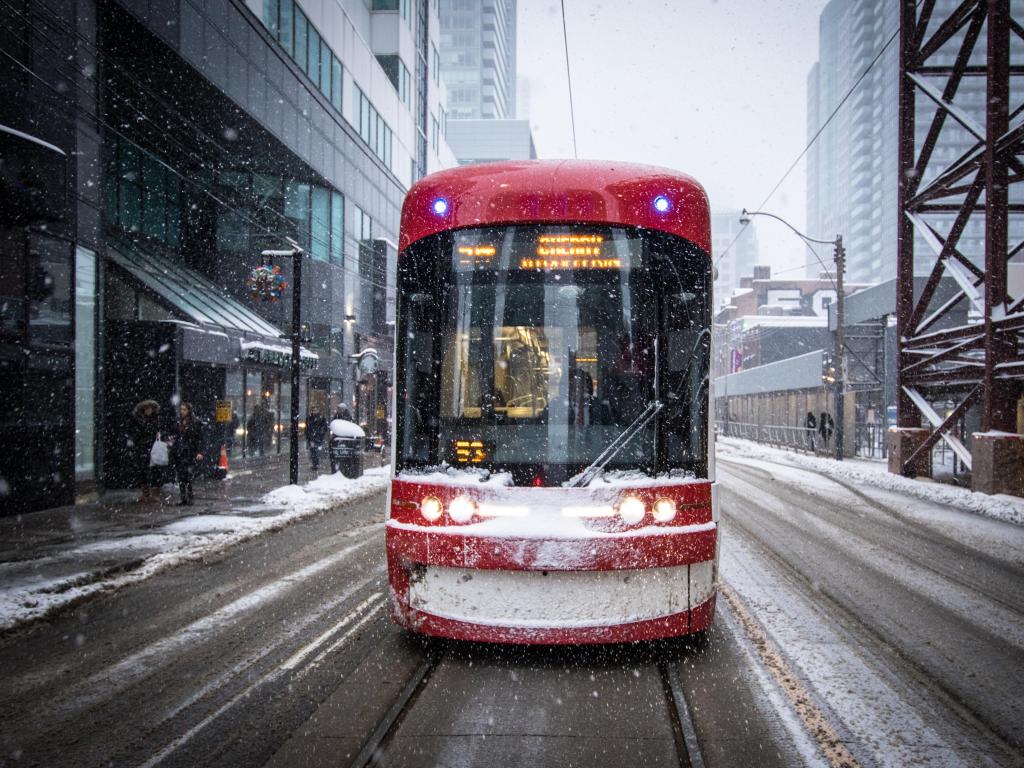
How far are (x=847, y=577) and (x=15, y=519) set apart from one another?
37.5 ft

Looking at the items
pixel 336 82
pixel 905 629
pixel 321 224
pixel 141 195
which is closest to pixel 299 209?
pixel 321 224

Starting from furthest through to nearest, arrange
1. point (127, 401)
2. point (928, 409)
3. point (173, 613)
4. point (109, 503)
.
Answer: point (928, 409)
point (127, 401)
point (109, 503)
point (173, 613)

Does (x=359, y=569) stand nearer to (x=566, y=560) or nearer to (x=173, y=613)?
(x=173, y=613)

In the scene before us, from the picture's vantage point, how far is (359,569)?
812cm

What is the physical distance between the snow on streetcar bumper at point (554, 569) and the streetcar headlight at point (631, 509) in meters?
0.04

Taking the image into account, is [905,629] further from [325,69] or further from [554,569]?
[325,69]

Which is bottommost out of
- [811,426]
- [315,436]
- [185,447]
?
[811,426]

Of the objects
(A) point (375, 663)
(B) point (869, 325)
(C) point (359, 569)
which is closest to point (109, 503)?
(C) point (359, 569)

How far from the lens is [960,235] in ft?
57.0

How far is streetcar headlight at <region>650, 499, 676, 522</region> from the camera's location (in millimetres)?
4742

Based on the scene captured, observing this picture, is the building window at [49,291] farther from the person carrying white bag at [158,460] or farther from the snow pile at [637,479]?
the snow pile at [637,479]

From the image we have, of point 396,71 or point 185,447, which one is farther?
point 396,71

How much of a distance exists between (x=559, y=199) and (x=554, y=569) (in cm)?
251

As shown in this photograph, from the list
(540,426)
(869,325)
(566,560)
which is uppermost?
(869,325)
